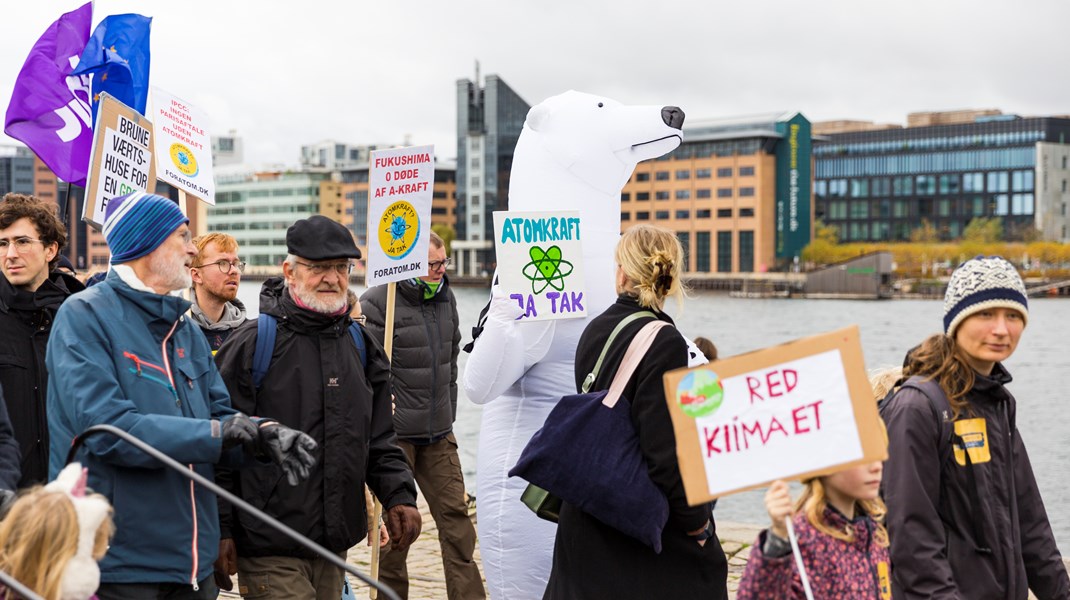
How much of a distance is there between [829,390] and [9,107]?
5971mm

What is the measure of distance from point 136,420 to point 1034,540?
301cm

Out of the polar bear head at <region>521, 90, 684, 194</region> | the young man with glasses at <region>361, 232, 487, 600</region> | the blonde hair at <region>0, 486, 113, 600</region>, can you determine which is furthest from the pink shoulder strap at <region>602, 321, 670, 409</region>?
the young man with glasses at <region>361, 232, 487, 600</region>

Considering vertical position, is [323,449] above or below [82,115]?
below

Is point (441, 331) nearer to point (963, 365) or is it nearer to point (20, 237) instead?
point (20, 237)

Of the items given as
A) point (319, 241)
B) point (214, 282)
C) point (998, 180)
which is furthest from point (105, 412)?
point (998, 180)

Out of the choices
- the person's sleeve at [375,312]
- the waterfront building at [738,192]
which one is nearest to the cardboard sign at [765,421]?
the person's sleeve at [375,312]

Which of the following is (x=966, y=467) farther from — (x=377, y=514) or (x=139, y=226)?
(x=377, y=514)

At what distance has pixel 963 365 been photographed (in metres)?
4.38

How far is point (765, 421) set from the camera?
3459 millimetres

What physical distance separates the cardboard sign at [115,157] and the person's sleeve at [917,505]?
3745 millimetres

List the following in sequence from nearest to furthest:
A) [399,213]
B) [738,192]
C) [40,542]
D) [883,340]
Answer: [40,542] < [399,213] < [883,340] < [738,192]

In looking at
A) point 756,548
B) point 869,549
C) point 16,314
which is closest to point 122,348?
point 16,314

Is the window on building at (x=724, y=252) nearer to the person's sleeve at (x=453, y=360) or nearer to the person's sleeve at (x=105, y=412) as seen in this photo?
the person's sleeve at (x=453, y=360)

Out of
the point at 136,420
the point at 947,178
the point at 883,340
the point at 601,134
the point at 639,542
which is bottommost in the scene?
the point at 883,340
